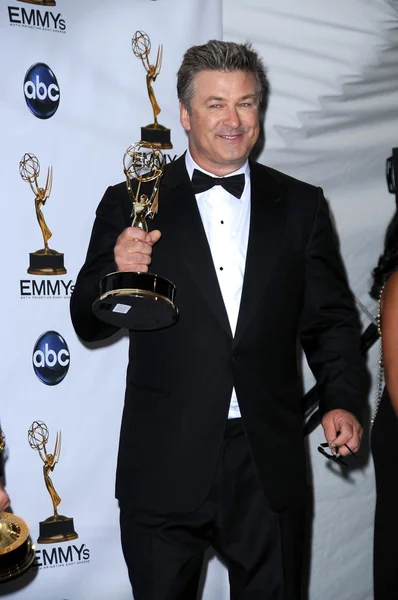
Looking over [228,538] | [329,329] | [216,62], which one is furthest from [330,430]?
[216,62]

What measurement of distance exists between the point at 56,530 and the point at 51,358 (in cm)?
59

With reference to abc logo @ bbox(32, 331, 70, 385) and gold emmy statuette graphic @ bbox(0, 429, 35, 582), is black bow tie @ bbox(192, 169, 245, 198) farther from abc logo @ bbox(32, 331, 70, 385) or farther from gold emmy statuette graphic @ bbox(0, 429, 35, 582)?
gold emmy statuette graphic @ bbox(0, 429, 35, 582)

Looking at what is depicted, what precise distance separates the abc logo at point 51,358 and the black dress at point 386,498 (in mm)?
1055

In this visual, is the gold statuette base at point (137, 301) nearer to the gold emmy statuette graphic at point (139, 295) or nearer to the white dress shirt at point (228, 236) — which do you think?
the gold emmy statuette graphic at point (139, 295)

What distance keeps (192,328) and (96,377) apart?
0.83m

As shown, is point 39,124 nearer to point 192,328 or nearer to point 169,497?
point 192,328

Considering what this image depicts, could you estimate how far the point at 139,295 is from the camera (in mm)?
2129

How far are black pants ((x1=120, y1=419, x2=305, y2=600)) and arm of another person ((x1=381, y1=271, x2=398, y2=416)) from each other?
1.49 ft

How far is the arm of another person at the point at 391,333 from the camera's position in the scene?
2457 mm

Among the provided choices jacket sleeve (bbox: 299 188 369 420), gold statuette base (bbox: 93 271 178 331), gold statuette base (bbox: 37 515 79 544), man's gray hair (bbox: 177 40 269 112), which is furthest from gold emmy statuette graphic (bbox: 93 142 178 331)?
gold statuette base (bbox: 37 515 79 544)

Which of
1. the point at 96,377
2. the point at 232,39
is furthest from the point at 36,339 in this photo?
the point at 232,39

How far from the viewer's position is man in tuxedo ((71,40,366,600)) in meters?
Answer: 2.34

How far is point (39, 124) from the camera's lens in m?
2.93

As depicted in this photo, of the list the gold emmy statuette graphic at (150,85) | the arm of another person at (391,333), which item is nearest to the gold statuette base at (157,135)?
the gold emmy statuette graphic at (150,85)
